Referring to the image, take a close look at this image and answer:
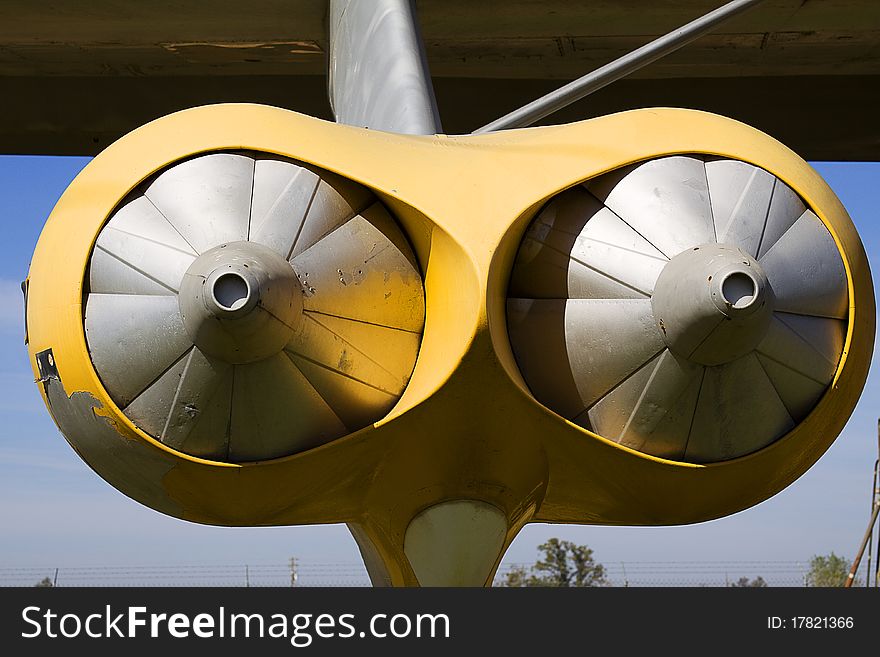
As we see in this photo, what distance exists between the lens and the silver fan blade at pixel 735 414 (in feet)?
8.50

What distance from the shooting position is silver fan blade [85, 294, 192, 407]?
2.46 m

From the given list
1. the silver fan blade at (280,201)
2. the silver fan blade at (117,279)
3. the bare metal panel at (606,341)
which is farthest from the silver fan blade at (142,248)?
the bare metal panel at (606,341)

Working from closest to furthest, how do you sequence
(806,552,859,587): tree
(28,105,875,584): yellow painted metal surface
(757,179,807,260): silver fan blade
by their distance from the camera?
(28,105,875,584): yellow painted metal surface → (757,179,807,260): silver fan blade → (806,552,859,587): tree

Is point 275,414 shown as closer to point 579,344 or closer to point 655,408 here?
point 579,344

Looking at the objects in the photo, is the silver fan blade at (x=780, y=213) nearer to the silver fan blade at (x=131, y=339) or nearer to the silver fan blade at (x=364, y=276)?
the silver fan blade at (x=364, y=276)

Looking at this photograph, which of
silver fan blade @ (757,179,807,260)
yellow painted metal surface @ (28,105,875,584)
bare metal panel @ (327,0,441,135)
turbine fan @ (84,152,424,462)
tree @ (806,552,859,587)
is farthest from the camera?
tree @ (806,552,859,587)

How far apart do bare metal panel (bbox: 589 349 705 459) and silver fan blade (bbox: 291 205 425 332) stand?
19.6 inches

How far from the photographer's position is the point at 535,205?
257 cm

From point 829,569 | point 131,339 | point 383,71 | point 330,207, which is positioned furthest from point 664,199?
point 829,569

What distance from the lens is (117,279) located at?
2525 mm

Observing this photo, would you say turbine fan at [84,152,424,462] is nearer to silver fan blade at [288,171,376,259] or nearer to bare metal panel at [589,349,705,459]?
silver fan blade at [288,171,376,259]

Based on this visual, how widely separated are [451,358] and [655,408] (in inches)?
20.4

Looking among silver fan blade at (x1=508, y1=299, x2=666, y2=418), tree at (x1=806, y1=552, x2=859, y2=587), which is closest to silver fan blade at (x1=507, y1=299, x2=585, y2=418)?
silver fan blade at (x1=508, y1=299, x2=666, y2=418)
